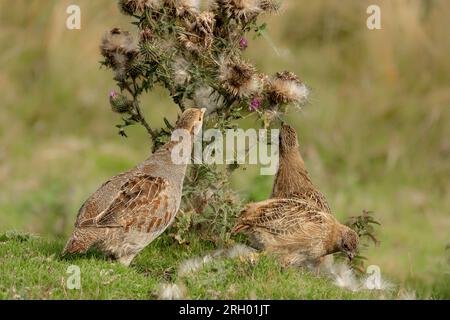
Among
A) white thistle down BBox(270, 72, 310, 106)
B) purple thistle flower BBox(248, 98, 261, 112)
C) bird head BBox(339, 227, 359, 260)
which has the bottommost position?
bird head BBox(339, 227, 359, 260)

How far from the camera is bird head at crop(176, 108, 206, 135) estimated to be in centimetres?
878

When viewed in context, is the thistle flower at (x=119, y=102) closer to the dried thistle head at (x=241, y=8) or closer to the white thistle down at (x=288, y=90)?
the dried thistle head at (x=241, y=8)

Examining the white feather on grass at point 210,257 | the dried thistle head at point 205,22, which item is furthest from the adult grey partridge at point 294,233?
the dried thistle head at point 205,22

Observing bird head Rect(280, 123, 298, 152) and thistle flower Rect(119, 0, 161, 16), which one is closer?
thistle flower Rect(119, 0, 161, 16)

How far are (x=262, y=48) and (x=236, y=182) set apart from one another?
11.6 ft

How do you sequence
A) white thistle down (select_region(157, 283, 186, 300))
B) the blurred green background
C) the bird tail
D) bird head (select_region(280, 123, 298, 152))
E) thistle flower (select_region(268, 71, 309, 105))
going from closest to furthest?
white thistle down (select_region(157, 283, 186, 300))
the bird tail
thistle flower (select_region(268, 71, 309, 105))
bird head (select_region(280, 123, 298, 152))
the blurred green background

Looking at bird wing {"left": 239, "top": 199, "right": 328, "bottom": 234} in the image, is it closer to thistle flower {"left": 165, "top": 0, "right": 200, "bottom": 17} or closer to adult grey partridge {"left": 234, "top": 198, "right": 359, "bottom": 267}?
adult grey partridge {"left": 234, "top": 198, "right": 359, "bottom": 267}

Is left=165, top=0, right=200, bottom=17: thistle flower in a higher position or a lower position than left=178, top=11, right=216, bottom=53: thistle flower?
higher

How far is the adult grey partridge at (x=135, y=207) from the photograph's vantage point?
840cm

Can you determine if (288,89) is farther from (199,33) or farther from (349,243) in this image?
(349,243)

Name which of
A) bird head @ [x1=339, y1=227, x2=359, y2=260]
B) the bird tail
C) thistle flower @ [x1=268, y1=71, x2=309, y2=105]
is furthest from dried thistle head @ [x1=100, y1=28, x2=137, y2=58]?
bird head @ [x1=339, y1=227, x2=359, y2=260]

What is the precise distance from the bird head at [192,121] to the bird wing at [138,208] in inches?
21.1

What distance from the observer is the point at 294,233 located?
29.1 feet

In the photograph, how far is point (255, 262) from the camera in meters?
8.25
